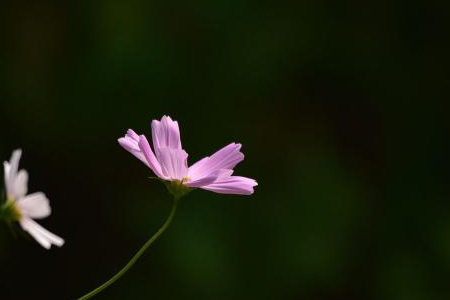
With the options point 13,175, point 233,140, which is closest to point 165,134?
point 13,175

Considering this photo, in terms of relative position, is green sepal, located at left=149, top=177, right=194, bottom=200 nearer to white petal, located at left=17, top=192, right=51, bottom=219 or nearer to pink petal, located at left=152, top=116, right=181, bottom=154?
pink petal, located at left=152, top=116, right=181, bottom=154

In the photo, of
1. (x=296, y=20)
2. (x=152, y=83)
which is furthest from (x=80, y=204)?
(x=296, y=20)

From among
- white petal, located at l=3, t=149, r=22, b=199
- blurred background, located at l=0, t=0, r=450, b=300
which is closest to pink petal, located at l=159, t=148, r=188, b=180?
white petal, located at l=3, t=149, r=22, b=199

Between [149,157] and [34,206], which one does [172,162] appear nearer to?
[149,157]

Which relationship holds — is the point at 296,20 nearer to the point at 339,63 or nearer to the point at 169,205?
the point at 339,63

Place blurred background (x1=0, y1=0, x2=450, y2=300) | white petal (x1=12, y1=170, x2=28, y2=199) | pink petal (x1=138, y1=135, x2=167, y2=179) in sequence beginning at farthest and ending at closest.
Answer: blurred background (x1=0, y1=0, x2=450, y2=300), pink petal (x1=138, y1=135, x2=167, y2=179), white petal (x1=12, y1=170, x2=28, y2=199)
